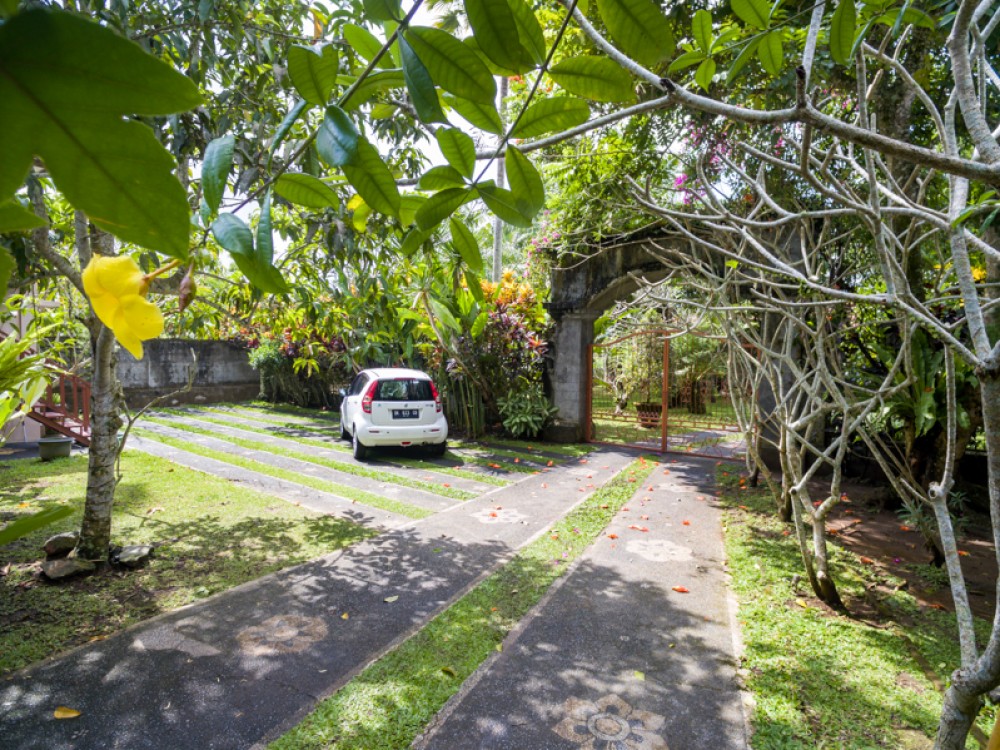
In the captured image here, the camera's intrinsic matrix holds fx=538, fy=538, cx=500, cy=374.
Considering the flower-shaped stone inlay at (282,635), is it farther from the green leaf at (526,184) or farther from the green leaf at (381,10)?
the green leaf at (381,10)

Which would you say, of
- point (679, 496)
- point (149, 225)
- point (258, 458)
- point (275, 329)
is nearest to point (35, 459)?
point (258, 458)

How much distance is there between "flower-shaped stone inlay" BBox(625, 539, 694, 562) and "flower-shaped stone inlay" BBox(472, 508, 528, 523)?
121 cm

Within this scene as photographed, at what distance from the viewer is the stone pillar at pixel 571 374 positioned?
967cm

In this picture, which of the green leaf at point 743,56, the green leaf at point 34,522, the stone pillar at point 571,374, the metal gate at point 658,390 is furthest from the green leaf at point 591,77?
the metal gate at point 658,390

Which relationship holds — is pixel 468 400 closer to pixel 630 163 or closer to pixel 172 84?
pixel 630 163

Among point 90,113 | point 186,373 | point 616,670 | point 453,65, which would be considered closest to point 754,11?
point 453,65

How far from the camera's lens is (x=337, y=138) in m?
0.55

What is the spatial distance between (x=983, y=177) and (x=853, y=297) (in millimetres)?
831

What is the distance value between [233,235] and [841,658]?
3.67m

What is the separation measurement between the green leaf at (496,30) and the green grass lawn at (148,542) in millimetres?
3802

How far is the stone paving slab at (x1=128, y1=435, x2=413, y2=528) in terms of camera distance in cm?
550

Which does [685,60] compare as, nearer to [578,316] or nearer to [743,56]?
[743,56]

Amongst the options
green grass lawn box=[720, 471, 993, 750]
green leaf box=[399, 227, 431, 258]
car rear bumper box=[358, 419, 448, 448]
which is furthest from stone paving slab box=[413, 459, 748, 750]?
car rear bumper box=[358, 419, 448, 448]

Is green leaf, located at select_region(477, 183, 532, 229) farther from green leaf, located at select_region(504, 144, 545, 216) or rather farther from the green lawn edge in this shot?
the green lawn edge
